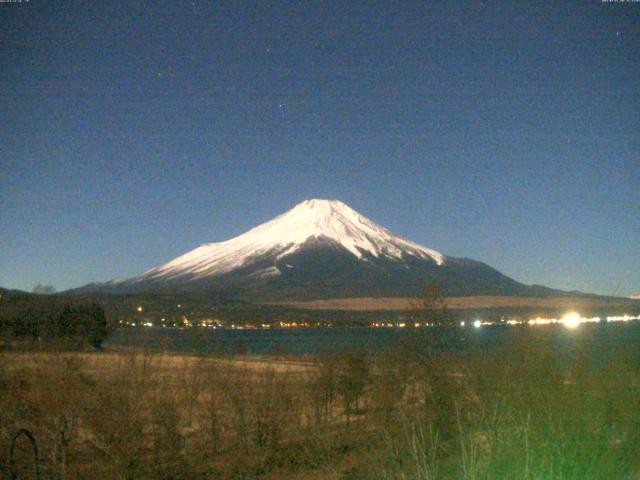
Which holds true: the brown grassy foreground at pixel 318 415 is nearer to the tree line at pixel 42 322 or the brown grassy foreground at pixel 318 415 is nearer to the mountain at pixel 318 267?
the tree line at pixel 42 322

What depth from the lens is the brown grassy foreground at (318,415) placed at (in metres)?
5.53

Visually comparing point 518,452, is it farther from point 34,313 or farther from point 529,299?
point 529,299

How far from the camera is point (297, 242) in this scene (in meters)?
153

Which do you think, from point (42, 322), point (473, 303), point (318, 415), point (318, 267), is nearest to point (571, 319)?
point (473, 303)

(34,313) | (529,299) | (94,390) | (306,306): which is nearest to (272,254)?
(306,306)

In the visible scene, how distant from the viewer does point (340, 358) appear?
15.5 m

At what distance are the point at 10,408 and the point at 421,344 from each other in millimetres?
6312

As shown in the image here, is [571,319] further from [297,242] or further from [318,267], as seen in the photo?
[297,242]

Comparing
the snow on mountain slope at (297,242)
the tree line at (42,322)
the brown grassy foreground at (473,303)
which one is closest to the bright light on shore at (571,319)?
the brown grassy foreground at (473,303)

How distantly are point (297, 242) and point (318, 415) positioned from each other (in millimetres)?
141092

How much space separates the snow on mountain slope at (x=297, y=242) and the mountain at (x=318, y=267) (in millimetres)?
189

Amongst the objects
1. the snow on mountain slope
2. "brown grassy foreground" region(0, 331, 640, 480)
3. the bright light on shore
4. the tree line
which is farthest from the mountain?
"brown grassy foreground" region(0, 331, 640, 480)

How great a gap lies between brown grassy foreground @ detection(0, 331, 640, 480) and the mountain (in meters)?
93.6

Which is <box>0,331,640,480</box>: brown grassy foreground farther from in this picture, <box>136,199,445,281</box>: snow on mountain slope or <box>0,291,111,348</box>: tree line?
<box>136,199,445,281</box>: snow on mountain slope
